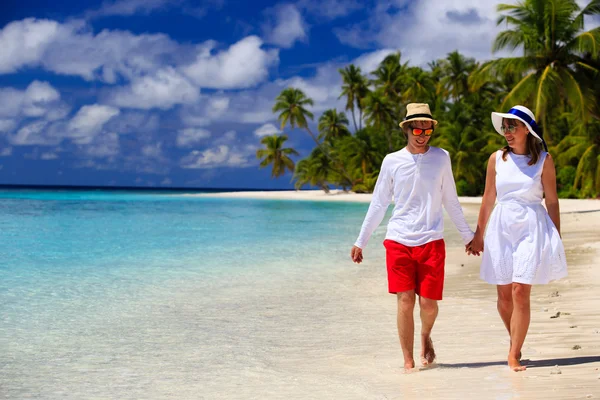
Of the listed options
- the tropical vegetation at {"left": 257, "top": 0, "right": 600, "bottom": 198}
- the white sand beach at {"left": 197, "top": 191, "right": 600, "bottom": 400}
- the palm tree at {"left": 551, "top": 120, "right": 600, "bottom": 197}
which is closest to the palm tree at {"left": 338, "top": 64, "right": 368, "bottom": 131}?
the tropical vegetation at {"left": 257, "top": 0, "right": 600, "bottom": 198}

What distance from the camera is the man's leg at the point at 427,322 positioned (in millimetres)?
4129

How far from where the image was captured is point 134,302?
25.9 feet

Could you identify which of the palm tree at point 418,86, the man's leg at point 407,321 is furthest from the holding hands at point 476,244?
the palm tree at point 418,86

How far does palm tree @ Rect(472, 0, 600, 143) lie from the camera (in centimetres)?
2383

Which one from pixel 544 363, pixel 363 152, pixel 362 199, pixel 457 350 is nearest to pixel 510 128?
pixel 544 363

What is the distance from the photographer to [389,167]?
416 centimetres

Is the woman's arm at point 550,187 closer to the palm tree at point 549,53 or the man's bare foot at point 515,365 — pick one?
the man's bare foot at point 515,365

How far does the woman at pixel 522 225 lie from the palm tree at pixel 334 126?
61686 mm

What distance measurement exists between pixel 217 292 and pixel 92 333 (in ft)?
8.56

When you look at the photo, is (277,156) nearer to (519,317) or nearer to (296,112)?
(296,112)

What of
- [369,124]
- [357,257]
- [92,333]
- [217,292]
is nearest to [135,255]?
[217,292]

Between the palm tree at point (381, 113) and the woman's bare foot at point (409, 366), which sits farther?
the palm tree at point (381, 113)

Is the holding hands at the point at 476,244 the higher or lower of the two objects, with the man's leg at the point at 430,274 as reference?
higher

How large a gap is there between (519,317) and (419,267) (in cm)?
68
